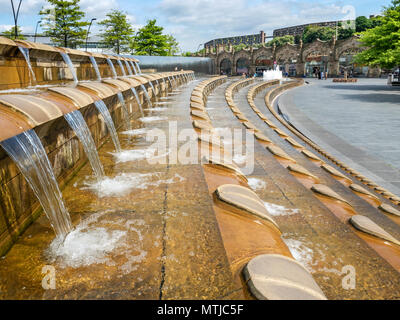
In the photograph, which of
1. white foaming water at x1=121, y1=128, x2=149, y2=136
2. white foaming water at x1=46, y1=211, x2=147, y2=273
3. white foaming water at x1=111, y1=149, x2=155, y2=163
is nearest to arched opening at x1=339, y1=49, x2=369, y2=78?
white foaming water at x1=121, y1=128, x2=149, y2=136

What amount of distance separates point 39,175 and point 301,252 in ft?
8.88

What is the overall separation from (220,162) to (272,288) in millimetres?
2638

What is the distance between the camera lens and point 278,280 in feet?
6.55

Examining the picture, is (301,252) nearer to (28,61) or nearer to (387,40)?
(28,61)

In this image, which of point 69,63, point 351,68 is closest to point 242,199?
point 69,63

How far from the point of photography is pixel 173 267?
2.26 meters

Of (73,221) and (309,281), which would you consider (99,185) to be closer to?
(73,221)

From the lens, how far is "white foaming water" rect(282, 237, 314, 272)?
9.16 ft

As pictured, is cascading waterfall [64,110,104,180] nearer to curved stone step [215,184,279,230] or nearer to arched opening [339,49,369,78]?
curved stone step [215,184,279,230]

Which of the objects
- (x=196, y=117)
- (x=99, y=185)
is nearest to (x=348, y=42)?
(x=196, y=117)

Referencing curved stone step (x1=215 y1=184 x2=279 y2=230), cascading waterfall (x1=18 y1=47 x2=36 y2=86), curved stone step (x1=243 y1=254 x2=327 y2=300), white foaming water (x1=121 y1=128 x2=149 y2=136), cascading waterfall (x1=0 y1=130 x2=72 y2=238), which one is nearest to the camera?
curved stone step (x1=243 y1=254 x2=327 y2=300)

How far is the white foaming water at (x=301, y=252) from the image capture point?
9.16 feet

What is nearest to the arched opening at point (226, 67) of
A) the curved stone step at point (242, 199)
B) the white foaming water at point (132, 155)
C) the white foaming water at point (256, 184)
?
the white foaming water at point (132, 155)

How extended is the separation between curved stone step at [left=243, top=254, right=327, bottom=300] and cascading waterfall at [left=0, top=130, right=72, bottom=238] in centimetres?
177
